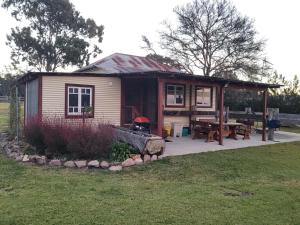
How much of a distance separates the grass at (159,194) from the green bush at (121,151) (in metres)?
0.78

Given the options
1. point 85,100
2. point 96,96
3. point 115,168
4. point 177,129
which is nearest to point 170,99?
point 177,129

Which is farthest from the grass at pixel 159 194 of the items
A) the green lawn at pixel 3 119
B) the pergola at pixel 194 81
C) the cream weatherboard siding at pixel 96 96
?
the green lawn at pixel 3 119

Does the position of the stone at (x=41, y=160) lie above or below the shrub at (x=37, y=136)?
below

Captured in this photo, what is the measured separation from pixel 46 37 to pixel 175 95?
74.4 feet

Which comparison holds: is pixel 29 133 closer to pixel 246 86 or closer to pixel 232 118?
pixel 246 86

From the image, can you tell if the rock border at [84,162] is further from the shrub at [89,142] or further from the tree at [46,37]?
the tree at [46,37]

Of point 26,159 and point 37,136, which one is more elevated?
point 37,136

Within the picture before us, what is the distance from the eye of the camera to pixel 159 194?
18.3 feet

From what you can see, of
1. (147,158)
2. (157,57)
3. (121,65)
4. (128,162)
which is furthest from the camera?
(157,57)

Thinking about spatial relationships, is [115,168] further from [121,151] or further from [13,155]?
[13,155]

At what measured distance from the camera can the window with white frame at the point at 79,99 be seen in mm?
11688

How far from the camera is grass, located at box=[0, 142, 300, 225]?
4410 mm

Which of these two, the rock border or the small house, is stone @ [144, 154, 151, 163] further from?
the small house

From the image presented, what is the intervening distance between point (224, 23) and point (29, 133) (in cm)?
2245
